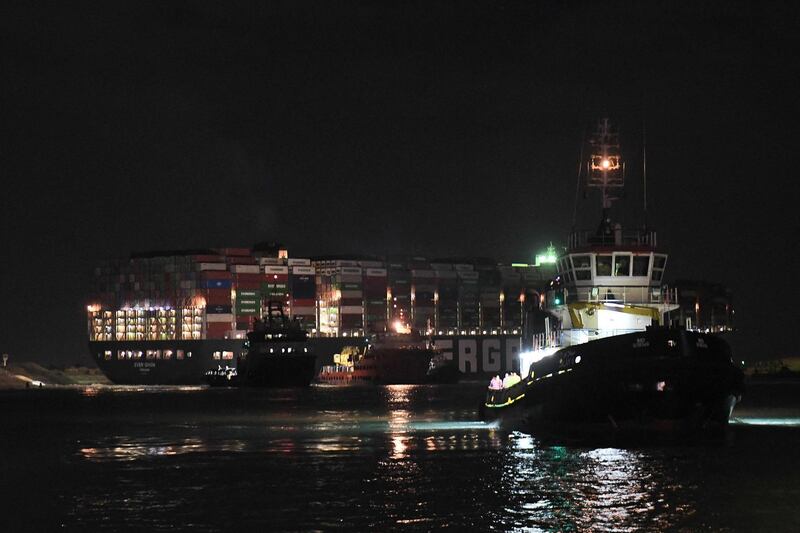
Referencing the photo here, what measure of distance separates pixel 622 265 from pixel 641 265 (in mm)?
737

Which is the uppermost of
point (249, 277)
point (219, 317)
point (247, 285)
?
point (249, 277)

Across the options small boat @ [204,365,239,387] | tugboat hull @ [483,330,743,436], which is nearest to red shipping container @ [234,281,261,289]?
small boat @ [204,365,239,387]

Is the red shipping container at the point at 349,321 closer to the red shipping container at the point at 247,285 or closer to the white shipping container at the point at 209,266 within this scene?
the red shipping container at the point at 247,285

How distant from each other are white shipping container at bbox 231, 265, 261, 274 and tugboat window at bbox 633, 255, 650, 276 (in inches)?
5826

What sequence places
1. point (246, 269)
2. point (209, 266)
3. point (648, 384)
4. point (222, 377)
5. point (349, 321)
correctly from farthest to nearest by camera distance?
point (349, 321) → point (246, 269) → point (209, 266) → point (222, 377) → point (648, 384)

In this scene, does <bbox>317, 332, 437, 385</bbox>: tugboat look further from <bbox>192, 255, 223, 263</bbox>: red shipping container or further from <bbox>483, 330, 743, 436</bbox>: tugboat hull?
<bbox>483, 330, 743, 436</bbox>: tugboat hull

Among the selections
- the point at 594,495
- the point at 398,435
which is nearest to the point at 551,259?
the point at 398,435

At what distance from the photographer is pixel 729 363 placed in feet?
144

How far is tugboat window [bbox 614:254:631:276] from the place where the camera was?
50281 mm

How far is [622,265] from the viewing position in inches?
1982

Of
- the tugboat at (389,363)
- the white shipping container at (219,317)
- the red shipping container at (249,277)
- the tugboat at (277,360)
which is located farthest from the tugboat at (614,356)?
the red shipping container at (249,277)

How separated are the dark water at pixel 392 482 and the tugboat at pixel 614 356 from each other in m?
1.65

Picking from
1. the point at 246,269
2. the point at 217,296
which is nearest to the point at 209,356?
the point at 217,296

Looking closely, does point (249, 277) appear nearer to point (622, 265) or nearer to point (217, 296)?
point (217, 296)
